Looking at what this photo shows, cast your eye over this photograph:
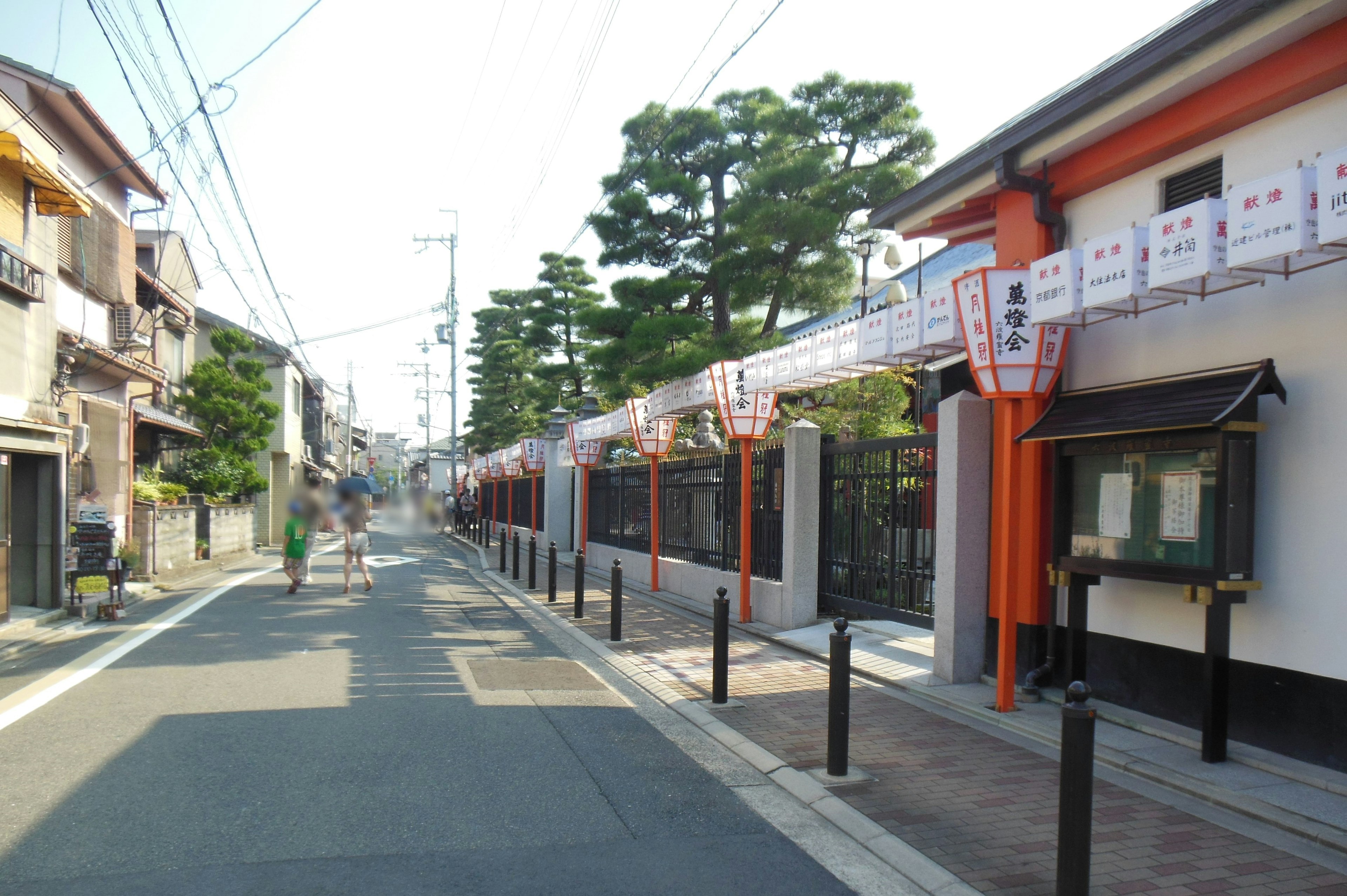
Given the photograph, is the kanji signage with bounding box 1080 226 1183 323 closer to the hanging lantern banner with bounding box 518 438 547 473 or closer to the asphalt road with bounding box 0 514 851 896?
the asphalt road with bounding box 0 514 851 896

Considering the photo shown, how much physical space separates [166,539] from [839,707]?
53.9 feet

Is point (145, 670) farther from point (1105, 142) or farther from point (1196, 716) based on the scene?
point (1105, 142)

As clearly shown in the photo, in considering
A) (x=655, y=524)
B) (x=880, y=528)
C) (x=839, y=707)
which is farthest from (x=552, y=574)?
A: (x=839, y=707)

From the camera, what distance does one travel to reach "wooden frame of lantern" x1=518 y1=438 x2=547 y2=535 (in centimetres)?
2486

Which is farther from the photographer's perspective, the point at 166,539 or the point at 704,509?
the point at 166,539

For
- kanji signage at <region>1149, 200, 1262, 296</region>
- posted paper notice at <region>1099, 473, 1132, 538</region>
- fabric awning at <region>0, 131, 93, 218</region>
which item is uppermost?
fabric awning at <region>0, 131, 93, 218</region>

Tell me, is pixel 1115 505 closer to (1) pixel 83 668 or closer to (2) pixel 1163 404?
(2) pixel 1163 404

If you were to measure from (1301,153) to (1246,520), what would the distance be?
2325 millimetres

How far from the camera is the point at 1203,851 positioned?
14.5 feet

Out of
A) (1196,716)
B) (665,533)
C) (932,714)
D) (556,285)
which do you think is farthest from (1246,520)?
(556,285)

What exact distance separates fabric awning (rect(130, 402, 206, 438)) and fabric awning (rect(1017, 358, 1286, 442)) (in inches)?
659

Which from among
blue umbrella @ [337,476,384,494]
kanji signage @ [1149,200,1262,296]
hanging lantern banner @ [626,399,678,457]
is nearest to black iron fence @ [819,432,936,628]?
kanji signage @ [1149,200,1262,296]

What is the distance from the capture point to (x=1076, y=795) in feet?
11.9

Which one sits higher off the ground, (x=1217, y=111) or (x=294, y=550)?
(x=1217, y=111)
